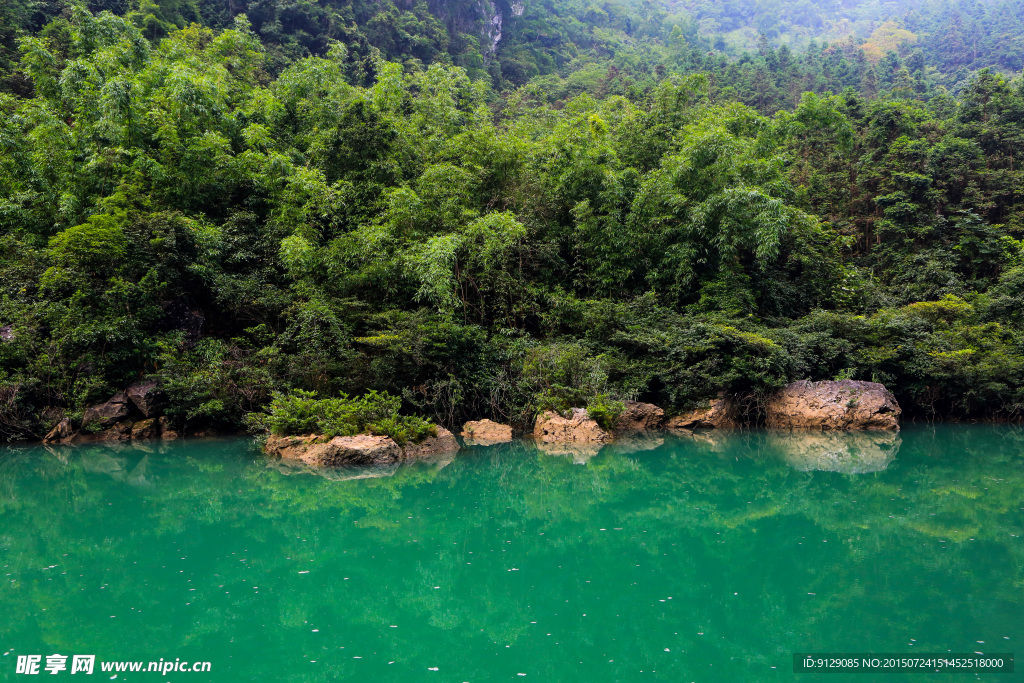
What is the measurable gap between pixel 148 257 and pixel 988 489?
53.8 feet

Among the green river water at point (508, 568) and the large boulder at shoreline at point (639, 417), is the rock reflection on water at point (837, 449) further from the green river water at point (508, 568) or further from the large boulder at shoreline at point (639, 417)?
the large boulder at shoreline at point (639, 417)

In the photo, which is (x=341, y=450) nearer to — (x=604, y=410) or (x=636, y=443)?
(x=604, y=410)

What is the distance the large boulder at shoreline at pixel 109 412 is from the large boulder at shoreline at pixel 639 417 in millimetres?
10708

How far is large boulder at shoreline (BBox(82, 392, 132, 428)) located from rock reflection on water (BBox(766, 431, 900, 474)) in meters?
13.3

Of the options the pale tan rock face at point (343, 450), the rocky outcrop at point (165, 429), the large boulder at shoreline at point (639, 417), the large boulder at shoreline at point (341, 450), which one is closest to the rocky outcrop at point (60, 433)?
the rocky outcrop at point (165, 429)

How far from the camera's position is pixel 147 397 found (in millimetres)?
13117

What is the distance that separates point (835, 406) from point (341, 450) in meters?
11.0

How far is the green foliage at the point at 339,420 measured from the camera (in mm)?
11250

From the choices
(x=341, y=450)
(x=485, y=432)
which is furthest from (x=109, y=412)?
(x=485, y=432)

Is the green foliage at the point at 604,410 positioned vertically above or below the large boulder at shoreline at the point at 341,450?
above

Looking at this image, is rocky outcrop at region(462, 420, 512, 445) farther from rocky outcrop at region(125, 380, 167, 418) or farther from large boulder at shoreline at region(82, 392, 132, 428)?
large boulder at shoreline at region(82, 392, 132, 428)

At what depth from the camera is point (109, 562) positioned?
593 cm

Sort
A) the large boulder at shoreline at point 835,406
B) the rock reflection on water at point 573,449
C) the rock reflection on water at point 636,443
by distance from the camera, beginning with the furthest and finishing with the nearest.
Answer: the large boulder at shoreline at point 835,406
the rock reflection on water at point 636,443
the rock reflection on water at point 573,449

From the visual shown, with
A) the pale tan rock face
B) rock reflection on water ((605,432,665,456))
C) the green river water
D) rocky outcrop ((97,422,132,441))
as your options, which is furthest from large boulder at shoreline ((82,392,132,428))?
rock reflection on water ((605,432,665,456))
